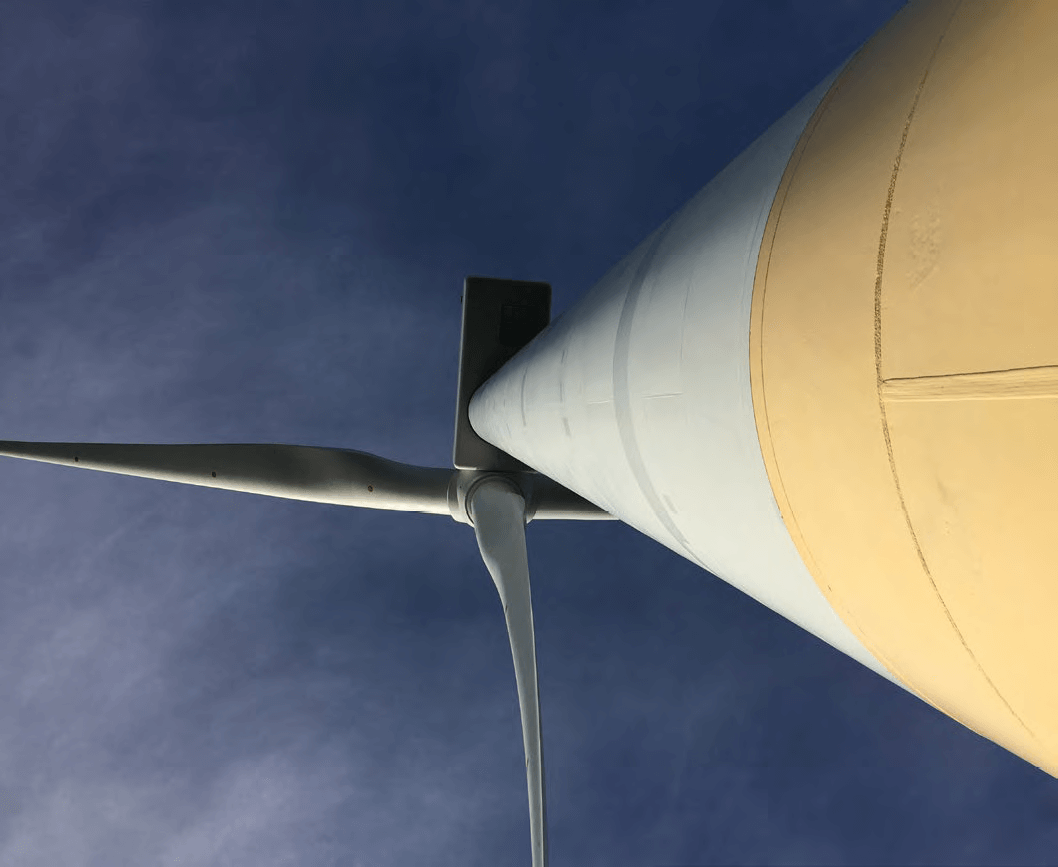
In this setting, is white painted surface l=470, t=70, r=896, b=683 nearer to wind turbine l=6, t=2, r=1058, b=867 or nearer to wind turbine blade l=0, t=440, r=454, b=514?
wind turbine l=6, t=2, r=1058, b=867

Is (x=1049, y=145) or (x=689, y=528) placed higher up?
(x=1049, y=145)

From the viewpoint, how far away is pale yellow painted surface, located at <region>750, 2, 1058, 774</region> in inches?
59.1

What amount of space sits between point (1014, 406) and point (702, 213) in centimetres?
263

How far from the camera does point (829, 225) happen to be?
2.21 metres

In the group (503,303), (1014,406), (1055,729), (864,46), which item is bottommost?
(1055,729)

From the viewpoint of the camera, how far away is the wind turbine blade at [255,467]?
39.0 feet

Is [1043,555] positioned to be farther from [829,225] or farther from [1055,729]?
[829,225]

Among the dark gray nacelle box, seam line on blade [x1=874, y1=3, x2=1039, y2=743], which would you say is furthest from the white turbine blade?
seam line on blade [x1=874, y1=3, x2=1039, y2=743]

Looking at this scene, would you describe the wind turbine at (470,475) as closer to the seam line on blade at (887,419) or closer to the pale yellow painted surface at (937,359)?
the pale yellow painted surface at (937,359)

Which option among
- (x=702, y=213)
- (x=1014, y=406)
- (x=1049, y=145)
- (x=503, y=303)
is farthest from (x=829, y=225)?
(x=503, y=303)

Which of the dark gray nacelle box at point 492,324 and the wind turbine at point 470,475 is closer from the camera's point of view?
the wind turbine at point 470,475

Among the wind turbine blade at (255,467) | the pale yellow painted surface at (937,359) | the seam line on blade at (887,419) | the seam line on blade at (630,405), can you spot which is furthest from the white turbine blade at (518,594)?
the seam line on blade at (887,419)

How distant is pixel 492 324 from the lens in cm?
1638

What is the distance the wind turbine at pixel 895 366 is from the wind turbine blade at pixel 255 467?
1009 cm
